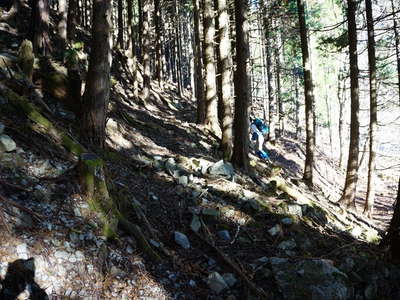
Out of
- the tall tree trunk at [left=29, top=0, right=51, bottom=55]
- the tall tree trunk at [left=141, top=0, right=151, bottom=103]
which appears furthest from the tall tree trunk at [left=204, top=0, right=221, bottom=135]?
the tall tree trunk at [left=141, top=0, right=151, bottom=103]

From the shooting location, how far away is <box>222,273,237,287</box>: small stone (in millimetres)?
4512

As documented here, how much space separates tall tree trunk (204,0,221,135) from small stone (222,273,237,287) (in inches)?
338

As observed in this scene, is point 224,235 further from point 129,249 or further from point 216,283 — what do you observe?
point 129,249

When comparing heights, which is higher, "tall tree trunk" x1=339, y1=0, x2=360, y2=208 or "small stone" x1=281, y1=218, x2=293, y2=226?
"tall tree trunk" x1=339, y1=0, x2=360, y2=208

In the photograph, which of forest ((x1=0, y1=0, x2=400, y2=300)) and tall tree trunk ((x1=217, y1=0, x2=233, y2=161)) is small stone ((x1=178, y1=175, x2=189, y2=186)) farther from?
tall tree trunk ((x1=217, y1=0, x2=233, y2=161))

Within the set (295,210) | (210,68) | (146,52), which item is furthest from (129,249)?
(146,52)

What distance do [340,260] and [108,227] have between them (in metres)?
3.31

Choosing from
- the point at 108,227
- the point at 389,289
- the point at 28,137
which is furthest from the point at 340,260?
the point at 28,137

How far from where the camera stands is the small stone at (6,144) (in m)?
4.42

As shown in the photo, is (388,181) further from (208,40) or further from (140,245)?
(140,245)

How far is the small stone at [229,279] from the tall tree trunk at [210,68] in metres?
8.59

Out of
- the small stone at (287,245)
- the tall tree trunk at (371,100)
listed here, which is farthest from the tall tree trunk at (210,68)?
the small stone at (287,245)

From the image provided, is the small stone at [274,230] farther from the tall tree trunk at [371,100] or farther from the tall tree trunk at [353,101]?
the tall tree trunk at [371,100]

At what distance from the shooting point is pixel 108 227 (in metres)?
4.38
